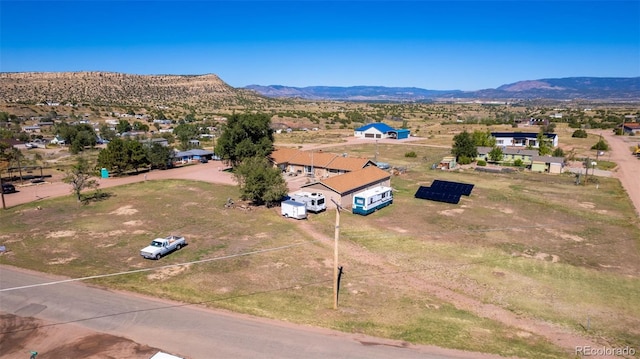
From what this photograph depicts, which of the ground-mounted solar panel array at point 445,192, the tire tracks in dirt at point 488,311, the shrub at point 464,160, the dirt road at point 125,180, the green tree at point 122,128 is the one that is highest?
the green tree at point 122,128

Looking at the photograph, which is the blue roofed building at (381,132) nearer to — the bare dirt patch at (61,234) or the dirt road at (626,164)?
the dirt road at (626,164)

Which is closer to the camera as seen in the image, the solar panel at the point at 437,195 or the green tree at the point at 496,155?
the solar panel at the point at 437,195

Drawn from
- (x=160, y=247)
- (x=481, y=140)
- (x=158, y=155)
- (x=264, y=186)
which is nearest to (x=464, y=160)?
(x=481, y=140)

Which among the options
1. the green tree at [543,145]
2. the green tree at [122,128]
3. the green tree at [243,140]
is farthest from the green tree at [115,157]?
the green tree at [543,145]

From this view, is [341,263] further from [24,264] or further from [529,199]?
[529,199]

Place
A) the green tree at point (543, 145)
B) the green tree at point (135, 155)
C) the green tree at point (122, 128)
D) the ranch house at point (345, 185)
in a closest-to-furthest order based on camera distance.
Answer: the ranch house at point (345, 185) < the green tree at point (135, 155) < the green tree at point (543, 145) < the green tree at point (122, 128)

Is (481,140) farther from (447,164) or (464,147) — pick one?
(447,164)
